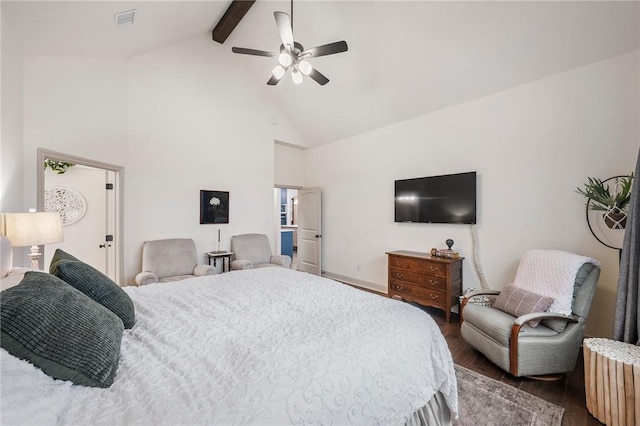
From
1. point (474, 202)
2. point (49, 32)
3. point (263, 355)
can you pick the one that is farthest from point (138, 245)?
point (474, 202)

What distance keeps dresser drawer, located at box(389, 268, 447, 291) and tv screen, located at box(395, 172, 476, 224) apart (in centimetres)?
82

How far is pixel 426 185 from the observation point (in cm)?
400

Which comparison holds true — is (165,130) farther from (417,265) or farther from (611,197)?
(611,197)

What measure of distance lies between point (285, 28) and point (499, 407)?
361 cm

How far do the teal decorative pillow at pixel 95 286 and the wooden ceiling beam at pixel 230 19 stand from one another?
152 inches

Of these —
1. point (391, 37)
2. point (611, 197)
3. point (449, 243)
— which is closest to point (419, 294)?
point (449, 243)

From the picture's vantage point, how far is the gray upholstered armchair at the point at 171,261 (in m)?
3.65

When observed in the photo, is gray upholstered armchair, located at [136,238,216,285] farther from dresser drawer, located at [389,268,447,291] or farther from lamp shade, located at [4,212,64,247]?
dresser drawer, located at [389,268,447,291]

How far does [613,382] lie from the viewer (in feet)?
5.48

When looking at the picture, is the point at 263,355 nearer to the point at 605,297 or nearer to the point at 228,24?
the point at 605,297

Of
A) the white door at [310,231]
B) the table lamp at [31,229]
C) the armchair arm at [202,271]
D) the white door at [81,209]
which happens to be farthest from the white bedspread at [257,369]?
the white door at [310,231]

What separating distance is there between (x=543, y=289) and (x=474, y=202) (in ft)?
4.40

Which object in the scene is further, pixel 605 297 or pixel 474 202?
pixel 474 202

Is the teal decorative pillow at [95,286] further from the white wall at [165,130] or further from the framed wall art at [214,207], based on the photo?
the framed wall art at [214,207]
